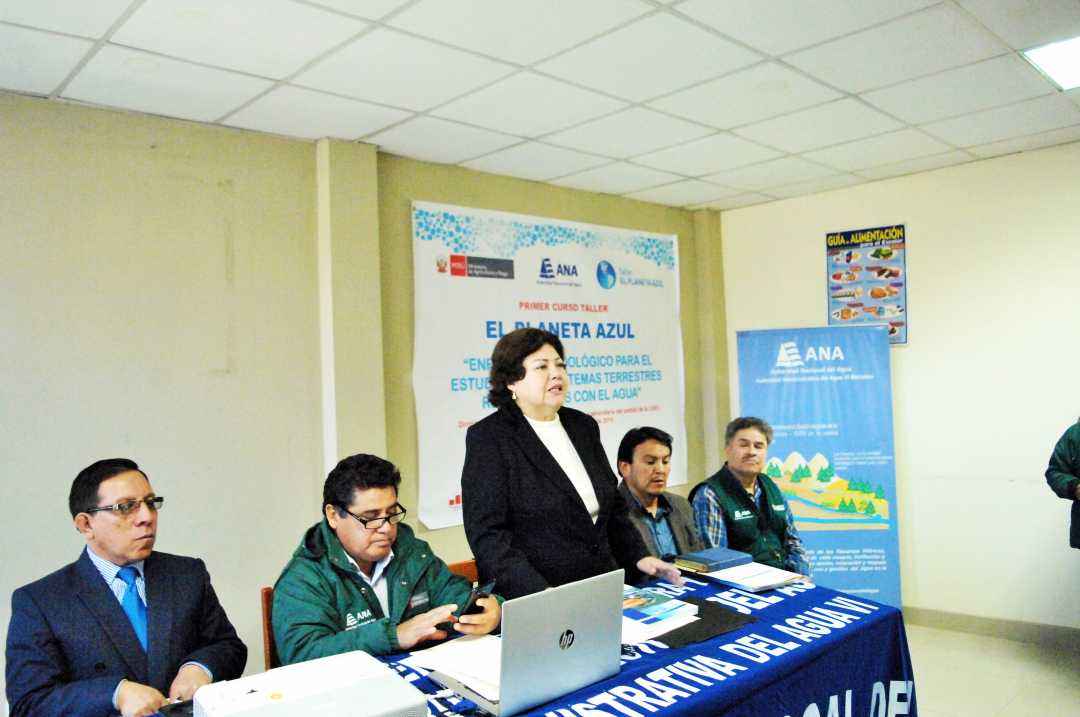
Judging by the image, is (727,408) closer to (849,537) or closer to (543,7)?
(849,537)

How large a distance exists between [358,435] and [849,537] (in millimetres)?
2943

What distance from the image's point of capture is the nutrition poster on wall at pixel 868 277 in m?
4.73

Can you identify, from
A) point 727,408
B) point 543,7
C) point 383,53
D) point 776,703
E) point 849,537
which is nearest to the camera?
point 776,703

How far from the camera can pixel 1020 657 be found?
4.04 m

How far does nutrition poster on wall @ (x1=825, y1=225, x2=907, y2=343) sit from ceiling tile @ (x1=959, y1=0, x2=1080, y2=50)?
2.03m

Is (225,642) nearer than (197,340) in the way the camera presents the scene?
Yes

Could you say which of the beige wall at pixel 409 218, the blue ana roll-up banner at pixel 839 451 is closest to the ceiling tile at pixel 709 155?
the beige wall at pixel 409 218

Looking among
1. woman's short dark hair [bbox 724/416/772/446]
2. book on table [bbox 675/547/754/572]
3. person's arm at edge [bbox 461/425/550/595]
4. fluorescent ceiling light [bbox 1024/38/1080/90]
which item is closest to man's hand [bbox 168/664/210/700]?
person's arm at edge [bbox 461/425/550/595]

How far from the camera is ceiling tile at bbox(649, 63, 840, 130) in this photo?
9.89 feet

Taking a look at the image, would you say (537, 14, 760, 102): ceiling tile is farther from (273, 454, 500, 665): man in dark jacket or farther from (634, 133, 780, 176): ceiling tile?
(273, 454, 500, 665): man in dark jacket

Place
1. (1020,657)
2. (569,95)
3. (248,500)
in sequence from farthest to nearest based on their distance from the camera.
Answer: (1020,657), (248,500), (569,95)

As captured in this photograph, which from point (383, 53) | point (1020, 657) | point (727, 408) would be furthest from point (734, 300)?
point (383, 53)

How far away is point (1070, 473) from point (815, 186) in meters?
2.14

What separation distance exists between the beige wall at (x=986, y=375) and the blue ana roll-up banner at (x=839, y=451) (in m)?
0.24
